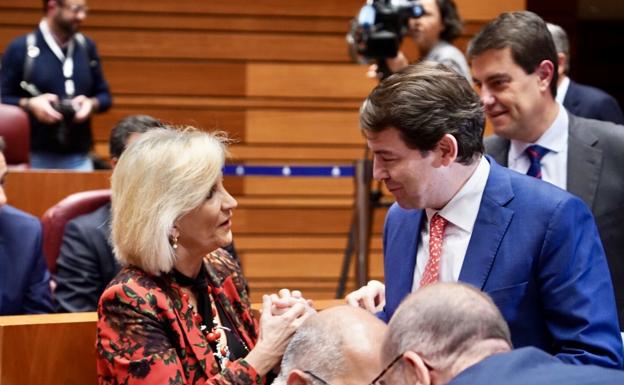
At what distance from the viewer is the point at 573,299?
1995mm

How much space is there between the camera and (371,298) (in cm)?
237

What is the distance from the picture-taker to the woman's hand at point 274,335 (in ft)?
7.47

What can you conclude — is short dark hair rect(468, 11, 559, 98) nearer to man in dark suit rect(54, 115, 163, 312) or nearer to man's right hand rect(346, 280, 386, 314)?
A: man's right hand rect(346, 280, 386, 314)

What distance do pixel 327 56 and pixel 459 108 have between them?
4886 millimetres

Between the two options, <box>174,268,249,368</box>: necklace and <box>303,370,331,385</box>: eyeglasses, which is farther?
<box>174,268,249,368</box>: necklace

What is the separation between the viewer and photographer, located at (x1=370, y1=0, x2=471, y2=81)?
4.51m

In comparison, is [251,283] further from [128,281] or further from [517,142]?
→ [128,281]

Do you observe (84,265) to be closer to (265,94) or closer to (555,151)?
(555,151)

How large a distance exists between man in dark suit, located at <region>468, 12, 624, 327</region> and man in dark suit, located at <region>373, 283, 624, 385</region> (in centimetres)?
143

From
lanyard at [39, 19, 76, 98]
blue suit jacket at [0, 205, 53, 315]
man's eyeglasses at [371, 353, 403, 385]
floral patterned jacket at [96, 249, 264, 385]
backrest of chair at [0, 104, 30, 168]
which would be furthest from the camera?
lanyard at [39, 19, 76, 98]

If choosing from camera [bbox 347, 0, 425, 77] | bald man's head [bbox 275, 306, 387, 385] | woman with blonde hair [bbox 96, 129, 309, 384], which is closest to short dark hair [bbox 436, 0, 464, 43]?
camera [bbox 347, 0, 425, 77]

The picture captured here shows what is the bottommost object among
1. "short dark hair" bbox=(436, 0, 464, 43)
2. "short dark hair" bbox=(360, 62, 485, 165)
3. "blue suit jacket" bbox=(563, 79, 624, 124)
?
"blue suit jacket" bbox=(563, 79, 624, 124)

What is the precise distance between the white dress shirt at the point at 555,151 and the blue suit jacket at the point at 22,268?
1.50 metres

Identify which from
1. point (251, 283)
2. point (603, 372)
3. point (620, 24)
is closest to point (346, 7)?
point (251, 283)
